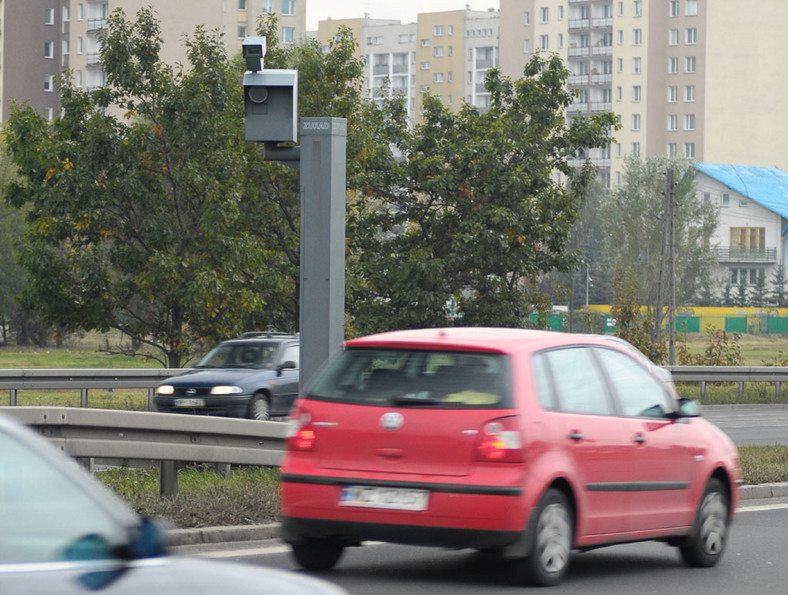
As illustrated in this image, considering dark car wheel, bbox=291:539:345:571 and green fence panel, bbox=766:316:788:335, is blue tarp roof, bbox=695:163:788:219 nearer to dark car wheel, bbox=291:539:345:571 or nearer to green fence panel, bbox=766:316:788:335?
green fence panel, bbox=766:316:788:335

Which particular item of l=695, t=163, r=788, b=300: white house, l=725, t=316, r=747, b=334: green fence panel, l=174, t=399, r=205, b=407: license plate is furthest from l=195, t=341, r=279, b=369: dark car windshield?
l=695, t=163, r=788, b=300: white house

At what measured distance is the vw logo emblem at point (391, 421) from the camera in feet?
26.2

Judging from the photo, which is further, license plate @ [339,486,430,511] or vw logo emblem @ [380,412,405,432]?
vw logo emblem @ [380,412,405,432]

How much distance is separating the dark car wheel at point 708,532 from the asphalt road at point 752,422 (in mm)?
10700

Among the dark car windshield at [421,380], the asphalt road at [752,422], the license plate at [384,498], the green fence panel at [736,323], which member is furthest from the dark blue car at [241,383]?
the green fence panel at [736,323]

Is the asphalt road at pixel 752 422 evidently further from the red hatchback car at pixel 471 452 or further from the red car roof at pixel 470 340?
the red car roof at pixel 470 340

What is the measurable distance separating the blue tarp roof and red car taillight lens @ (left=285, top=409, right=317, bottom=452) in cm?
10118

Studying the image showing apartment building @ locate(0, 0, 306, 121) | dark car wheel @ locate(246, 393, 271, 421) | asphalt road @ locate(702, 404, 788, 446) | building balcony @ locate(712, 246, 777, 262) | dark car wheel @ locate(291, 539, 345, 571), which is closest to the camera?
dark car wheel @ locate(291, 539, 345, 571)

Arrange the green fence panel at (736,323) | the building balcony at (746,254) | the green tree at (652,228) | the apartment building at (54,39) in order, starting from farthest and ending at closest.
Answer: the building balcony at (746,254), the apartment building at (54,39), the green fence panel at (736,323), the green tree at (652,228)

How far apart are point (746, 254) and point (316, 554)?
106741 mm

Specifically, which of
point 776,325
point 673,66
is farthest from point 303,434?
point 673,66

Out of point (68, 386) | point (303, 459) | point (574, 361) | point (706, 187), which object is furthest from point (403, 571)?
point (706, 187)

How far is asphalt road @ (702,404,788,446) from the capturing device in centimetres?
2167

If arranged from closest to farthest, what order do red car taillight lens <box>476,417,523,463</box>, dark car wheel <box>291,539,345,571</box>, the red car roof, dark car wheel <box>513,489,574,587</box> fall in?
red car taillight lens <box>476,417,523,463</box>, dark car wheel <box>513,489,574,587</box>, the red car roof, dark car wheel <box>291,539,345,571</box>
